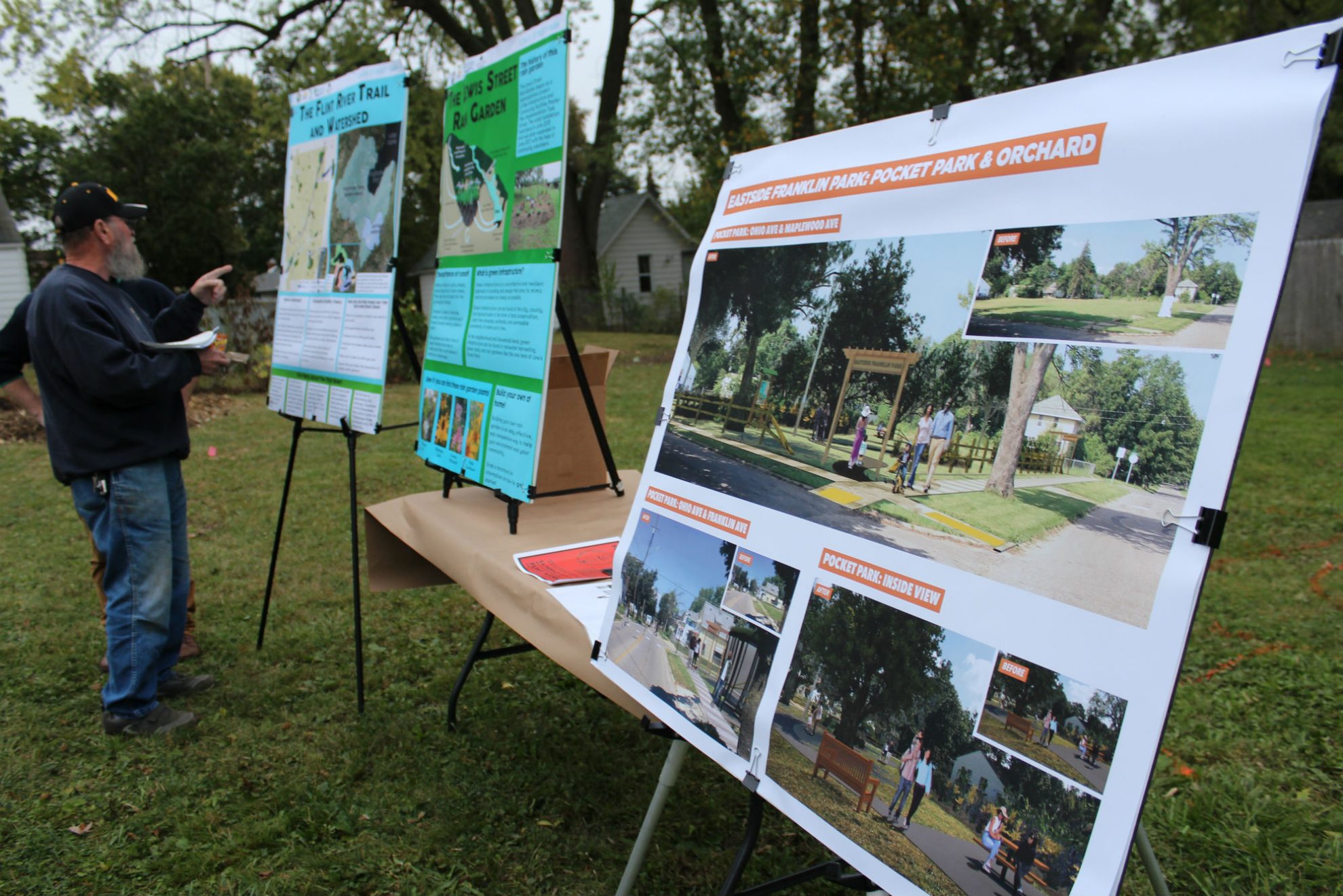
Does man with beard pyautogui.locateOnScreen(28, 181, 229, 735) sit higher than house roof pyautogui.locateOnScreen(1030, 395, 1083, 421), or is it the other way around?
house roof pyautogui.locateOnScreen(1030, 395, 1083, 421)

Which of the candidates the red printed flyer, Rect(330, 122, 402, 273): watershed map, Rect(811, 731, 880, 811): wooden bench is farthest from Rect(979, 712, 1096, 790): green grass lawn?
Rect(330, 122, 402, 273): watershed map

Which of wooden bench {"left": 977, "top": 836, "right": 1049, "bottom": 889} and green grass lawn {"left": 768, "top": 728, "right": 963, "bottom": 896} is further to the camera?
Answer: green grass lawn {"left": 768, "top": 728, "right": 963, "bottom": 896}

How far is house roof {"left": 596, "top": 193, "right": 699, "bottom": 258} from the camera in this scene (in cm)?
3138

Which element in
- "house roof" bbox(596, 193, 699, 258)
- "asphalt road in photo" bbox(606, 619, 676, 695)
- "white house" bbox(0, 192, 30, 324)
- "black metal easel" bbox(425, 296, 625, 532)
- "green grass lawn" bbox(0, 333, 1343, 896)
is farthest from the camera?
"house roof" bbox(596, 193, 699, 258)

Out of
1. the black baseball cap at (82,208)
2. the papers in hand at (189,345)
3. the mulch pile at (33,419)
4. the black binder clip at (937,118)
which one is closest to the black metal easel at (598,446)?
the papers in hand at (189,345)

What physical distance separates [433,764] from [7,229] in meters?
16.9

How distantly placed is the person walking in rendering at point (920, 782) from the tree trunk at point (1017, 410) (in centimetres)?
38

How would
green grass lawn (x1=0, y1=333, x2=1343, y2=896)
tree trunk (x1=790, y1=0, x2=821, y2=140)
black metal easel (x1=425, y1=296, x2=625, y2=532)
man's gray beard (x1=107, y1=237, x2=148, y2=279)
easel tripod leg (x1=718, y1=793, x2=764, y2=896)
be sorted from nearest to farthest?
easel tripod leg (x1=718, y1=793, x2=764, y2=896) → green grass lawn (x1=0, y1=333, x2=1343, y2=896) → black metal easel (x1=425, y1=296, x2=625, y2=532) → man's gray beard (x1=107, y1=237, x2=148, y2=279) → tree trunk (x1=790, y1=0, x2=821, y2=140)

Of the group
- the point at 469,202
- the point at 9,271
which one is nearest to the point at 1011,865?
the point at 469,202

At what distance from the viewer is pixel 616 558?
1.80m

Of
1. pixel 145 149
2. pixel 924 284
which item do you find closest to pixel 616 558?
pixel 924 284

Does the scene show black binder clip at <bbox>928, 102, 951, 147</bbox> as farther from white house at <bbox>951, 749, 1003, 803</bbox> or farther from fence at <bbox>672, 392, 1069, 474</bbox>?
white house at <bbox>951, 749, 1003, 803</bbox>

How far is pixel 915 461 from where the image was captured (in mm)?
1243

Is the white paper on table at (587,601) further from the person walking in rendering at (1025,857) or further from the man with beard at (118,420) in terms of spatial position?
the man with beard at (118,420)
